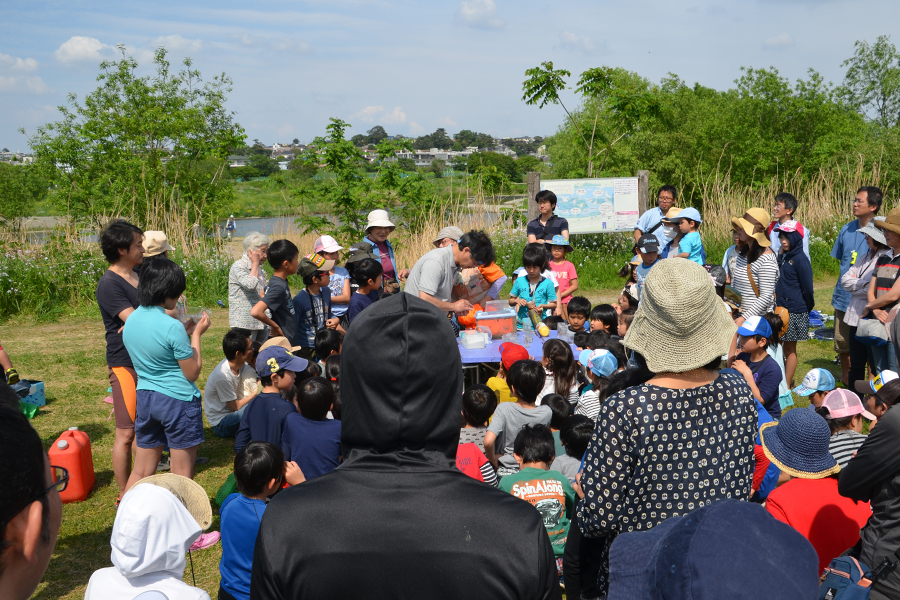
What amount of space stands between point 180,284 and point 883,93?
122ft

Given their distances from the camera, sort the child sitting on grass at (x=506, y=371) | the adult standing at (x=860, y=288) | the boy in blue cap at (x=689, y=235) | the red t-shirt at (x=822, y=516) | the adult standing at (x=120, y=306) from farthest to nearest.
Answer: the boy in blue cap at (x=689, y=235), the adult standing at (x=860, y=288), the child sitting on grass at (x=506, y=371), the adult standing at (x=120, y=306), the red t-shirt at (x=822, y=516)

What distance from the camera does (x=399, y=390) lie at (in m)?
1.18

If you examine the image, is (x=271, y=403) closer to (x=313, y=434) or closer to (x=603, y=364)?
(x=313, y=434)

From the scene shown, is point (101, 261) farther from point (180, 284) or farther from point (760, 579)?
point (760, 579)

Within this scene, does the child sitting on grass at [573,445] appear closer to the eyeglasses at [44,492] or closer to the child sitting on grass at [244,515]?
the child sitting on grass at [244,515]

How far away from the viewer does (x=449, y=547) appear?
1.08 m

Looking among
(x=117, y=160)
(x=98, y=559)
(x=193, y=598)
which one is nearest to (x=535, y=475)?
(x=193, y=598)

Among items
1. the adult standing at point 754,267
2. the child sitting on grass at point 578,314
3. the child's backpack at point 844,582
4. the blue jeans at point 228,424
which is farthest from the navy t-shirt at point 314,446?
the adult standing at point 754,267

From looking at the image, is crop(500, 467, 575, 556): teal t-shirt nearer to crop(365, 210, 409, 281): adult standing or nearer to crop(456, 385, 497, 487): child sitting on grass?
crop(456, 385, 497, 487): child sitting on grass

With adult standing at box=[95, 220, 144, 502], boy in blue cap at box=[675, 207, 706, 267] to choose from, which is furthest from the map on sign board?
adult standing at box=[95, 220, 144, 502]

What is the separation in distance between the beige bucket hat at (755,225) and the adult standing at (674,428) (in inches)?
149

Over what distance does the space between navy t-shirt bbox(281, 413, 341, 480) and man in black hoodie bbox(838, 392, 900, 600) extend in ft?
7.65

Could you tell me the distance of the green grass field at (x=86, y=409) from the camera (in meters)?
3.66

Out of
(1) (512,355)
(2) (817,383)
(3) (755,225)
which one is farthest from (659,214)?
(2) (817,383)
